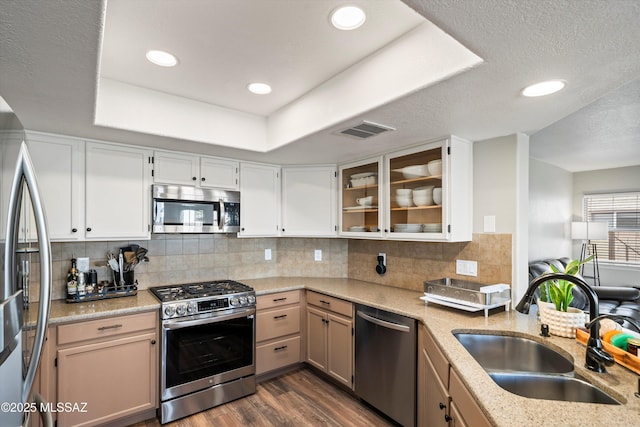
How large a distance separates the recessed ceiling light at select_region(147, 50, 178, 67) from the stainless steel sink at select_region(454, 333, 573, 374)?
230cm

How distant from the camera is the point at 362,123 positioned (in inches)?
83.2

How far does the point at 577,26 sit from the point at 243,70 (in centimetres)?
166

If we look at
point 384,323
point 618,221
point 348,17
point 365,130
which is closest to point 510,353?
point 384,323

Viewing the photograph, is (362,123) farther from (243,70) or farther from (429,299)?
(429,299)

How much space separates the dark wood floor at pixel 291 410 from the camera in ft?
7.91

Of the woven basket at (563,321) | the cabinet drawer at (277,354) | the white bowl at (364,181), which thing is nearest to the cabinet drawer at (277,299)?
the cabinet drawer at (277,354)

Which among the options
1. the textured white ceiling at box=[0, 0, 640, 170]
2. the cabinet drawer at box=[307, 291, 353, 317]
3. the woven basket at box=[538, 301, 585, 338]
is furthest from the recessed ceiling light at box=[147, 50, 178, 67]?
the woven basket at box=[538, 301, 585, 338]

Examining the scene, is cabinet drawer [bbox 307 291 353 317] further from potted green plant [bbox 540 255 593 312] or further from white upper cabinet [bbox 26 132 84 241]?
white upper cabinet [bbox 26 132 84 241]

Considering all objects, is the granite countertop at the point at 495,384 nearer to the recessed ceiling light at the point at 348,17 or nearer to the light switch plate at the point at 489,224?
the light switch plate at the point at 489,224

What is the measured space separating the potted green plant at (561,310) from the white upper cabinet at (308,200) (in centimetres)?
195

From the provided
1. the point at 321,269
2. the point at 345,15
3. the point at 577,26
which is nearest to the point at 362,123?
the point at 345,15

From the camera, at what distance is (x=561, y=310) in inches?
72.9

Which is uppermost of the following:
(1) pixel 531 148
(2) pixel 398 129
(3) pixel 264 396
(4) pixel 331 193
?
(1) pixel 531 148

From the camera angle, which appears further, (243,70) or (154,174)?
(154,174)
